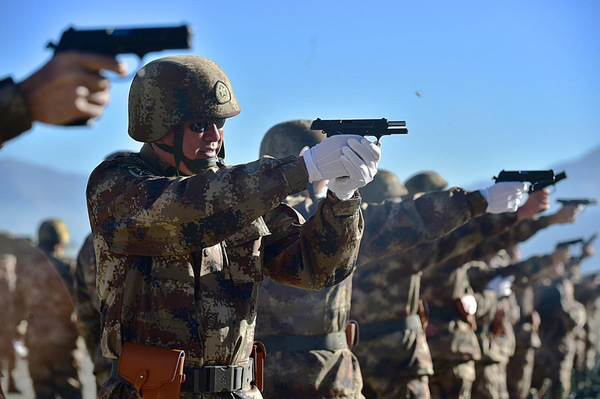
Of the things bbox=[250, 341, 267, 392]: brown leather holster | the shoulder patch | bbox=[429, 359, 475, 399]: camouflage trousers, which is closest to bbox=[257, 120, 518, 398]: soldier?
bbox=[250, 341, 267, 392]: brown leather holster

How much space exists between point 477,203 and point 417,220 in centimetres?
49

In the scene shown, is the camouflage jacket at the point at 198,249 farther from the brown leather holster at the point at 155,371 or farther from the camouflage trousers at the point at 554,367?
the camouflage trousers at the point at 554,367

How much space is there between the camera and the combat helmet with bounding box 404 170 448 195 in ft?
39.7

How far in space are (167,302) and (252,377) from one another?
0.73 metres

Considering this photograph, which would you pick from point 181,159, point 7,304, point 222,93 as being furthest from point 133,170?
point 7,304

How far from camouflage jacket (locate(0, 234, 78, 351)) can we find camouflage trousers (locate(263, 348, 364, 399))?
516 cm

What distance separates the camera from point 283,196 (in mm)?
3965

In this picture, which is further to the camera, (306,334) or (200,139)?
(306,334)

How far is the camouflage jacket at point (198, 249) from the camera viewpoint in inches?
155

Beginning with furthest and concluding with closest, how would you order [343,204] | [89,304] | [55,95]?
[89,304] → [343,204] → [55,95]

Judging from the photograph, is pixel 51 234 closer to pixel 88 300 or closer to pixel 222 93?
pixel 88 300

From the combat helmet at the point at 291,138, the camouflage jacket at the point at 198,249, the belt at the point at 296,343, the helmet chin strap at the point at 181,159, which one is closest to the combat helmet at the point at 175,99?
the helmet chin strap at the point at 181,159

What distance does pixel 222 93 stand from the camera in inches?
181

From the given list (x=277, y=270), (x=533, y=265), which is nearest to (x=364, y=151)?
(x=277, y=270)
